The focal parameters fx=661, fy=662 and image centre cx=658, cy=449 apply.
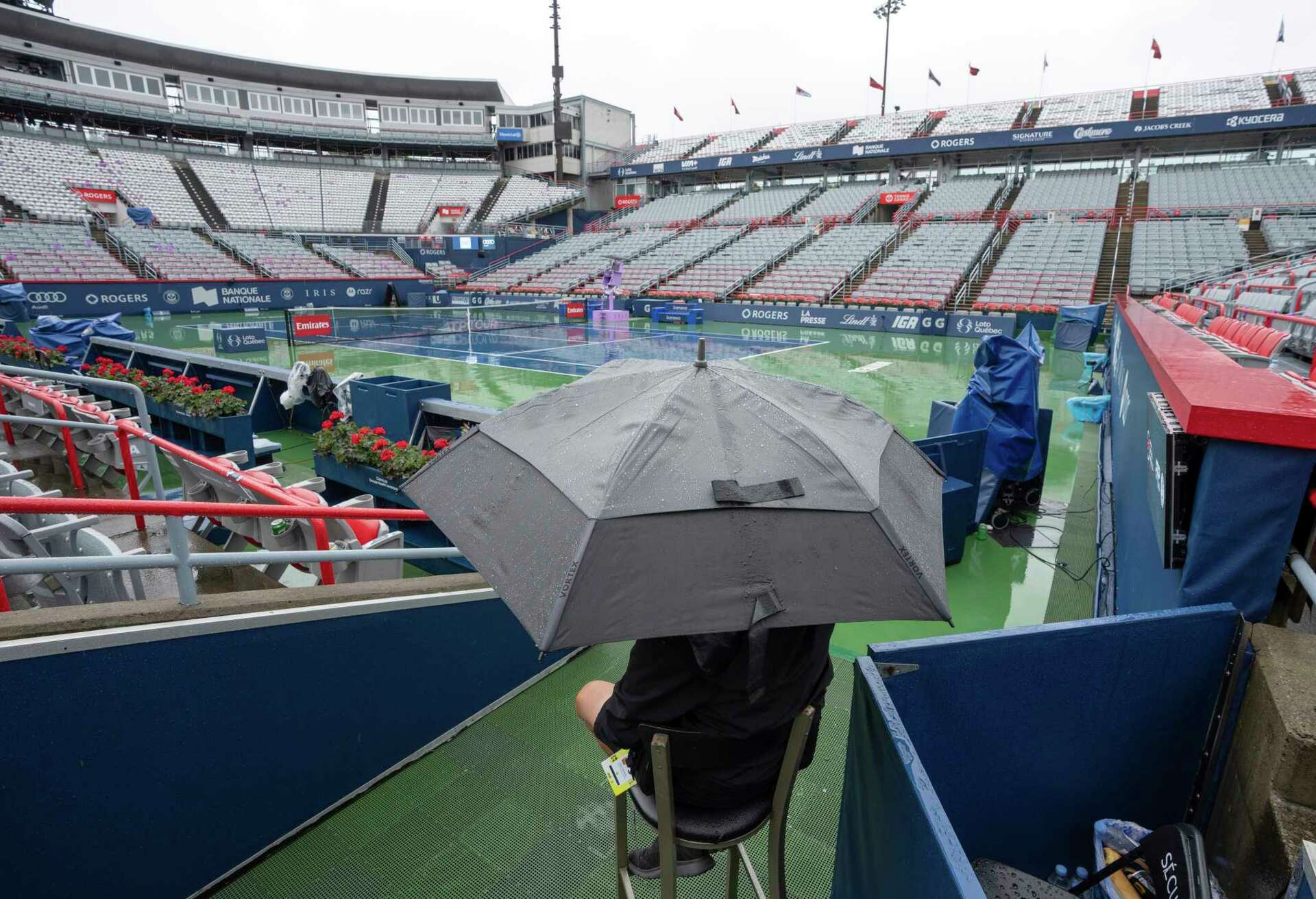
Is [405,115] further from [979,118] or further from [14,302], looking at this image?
[979,118]

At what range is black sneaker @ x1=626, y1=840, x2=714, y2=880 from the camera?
6.11ft

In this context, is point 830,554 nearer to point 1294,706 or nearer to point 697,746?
point 697,746

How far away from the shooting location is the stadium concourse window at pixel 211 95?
151ft

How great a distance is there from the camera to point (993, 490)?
21.8 ft

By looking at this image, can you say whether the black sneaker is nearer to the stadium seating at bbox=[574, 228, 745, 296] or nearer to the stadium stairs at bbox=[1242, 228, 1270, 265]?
the stadium stairs at bbox=[1242, 228, 1270, 265]

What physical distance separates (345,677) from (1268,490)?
345cm

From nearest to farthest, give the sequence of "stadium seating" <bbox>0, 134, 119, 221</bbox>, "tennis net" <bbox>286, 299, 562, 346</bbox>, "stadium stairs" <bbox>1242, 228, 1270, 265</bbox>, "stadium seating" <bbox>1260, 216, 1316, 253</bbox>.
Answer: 1. "tennis net" <bbox>286, 299, 562, 346</bbox>
2. "stadium seating" <bbox>1260, 216, 1316, 253</bbox>
3. "stadium stairs" <bbox>1242, 228, 1270, 265</bbox>
4. "stadium seating" <bbox>0, 134, 119, 221</bbox>

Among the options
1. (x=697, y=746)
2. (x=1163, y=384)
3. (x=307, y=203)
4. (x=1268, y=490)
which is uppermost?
(x=307, y=203)

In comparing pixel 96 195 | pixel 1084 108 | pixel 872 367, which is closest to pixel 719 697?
pixel 872 367

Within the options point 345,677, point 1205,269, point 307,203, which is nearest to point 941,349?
point 1205,269

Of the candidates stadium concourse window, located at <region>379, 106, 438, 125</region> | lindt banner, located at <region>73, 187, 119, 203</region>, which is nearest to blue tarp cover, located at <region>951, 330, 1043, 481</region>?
lindt banner, located at <region>73, 187, 119, 203</region>

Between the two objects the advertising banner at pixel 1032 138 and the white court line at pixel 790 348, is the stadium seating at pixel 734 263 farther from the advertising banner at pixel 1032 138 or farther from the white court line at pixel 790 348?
the white court line at pixel 790 348

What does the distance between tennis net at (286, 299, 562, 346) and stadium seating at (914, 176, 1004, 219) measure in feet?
67.9

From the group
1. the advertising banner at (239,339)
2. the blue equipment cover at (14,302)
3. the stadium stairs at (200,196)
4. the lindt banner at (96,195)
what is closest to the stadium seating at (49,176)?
the lindt banner at (96,195)
